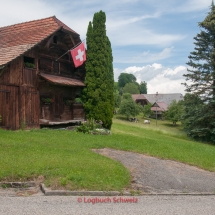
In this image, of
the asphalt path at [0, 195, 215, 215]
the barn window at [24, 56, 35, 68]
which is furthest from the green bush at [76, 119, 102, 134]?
the asphalt path at [0, 195, 215, 215]

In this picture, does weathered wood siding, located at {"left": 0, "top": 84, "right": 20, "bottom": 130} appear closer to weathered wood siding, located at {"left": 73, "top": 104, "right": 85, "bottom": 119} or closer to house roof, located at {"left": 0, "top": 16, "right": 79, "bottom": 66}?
house roof, located at {"left": 0, "top": 16, "right": 79, "bottom": 66}

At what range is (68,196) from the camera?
6891mm

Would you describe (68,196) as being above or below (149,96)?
below

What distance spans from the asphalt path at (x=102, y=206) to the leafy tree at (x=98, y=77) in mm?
13256

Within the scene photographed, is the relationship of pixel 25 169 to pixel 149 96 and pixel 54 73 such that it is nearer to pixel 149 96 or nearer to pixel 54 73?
pixel 54 73

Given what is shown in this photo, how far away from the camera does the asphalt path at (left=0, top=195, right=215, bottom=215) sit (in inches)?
229

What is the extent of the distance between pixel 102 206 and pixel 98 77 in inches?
587

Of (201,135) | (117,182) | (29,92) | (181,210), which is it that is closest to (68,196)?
(117,182)

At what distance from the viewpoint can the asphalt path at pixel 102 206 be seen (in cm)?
582

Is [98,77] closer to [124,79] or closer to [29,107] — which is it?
[29,107]

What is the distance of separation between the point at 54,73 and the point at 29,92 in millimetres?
3025

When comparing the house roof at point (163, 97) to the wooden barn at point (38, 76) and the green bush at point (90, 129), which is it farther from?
the green bush at point (90, 129)

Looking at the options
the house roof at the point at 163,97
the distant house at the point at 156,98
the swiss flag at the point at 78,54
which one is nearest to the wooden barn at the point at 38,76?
the swiss flag at the point at 78,54

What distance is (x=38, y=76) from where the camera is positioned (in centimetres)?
1725
